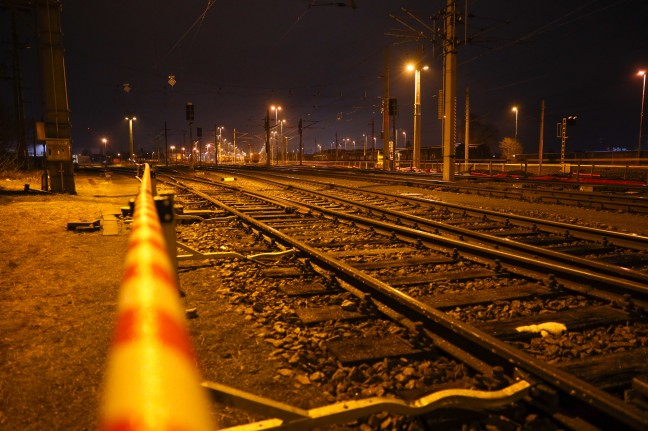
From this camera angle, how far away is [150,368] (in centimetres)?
117

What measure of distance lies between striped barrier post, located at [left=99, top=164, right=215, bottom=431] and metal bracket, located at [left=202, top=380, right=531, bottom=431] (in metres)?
0.70

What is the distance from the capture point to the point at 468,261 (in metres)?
6.58

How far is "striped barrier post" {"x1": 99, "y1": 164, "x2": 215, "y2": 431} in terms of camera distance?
1.05m

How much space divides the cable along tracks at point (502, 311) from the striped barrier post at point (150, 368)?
7.39 feet

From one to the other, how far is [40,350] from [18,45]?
40.3 metres

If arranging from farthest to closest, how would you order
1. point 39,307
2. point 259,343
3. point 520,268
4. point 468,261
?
point 468,261 < point 520,268 < point 39,307 < point 259,343

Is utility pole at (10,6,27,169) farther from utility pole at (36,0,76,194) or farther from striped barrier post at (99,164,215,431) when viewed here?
striped barrier post at (99,164,215,431)

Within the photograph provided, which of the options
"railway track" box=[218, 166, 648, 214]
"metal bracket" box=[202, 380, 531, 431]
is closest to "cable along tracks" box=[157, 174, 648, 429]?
"metal bracket" box=[202, 380, 531, 431]

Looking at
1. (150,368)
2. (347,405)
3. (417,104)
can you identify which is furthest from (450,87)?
(150,368)

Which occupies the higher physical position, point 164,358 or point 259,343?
point 164,358

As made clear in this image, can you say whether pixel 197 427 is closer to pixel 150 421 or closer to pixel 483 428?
pixel 150 421

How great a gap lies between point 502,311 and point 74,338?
374cm

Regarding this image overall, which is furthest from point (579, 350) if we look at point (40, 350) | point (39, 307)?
point (39, 307)

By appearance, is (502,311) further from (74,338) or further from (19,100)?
(19,100)
